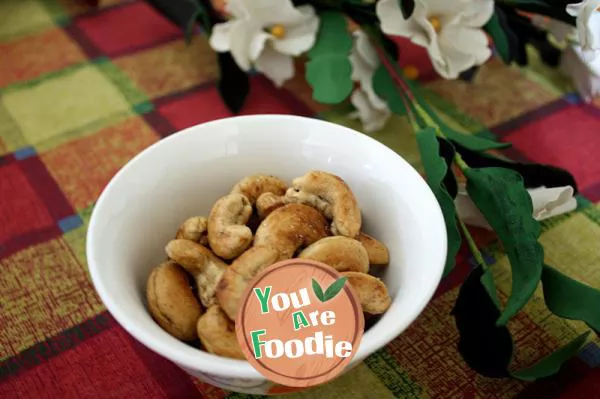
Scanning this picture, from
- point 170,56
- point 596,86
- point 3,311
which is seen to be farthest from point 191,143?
point 596,86

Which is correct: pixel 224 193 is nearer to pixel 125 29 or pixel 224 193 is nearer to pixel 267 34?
pixel 267 34

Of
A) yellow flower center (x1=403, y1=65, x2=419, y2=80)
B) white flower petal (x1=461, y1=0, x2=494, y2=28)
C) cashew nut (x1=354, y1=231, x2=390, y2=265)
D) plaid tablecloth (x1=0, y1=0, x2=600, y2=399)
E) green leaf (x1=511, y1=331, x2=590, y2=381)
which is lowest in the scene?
plaid tablecloth (x1=0, y1=0, x2=600, y2=399)

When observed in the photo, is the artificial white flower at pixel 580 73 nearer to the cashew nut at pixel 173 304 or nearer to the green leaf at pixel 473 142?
the green leaf at pixel 473 142

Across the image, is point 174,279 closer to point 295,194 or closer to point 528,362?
point 295,194

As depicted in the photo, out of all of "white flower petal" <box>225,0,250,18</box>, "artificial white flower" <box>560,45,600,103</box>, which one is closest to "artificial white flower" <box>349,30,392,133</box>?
"white flower petal" <box>225,0,250,18</box>

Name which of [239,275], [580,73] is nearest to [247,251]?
[239,275]

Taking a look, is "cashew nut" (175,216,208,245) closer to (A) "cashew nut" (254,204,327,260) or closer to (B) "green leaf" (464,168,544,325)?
(A) "cashew nut" (254,204,327,260)

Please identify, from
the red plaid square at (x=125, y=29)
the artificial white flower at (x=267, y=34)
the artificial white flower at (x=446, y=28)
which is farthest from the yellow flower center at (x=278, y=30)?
the red plaid square at (x=125, y=29)
